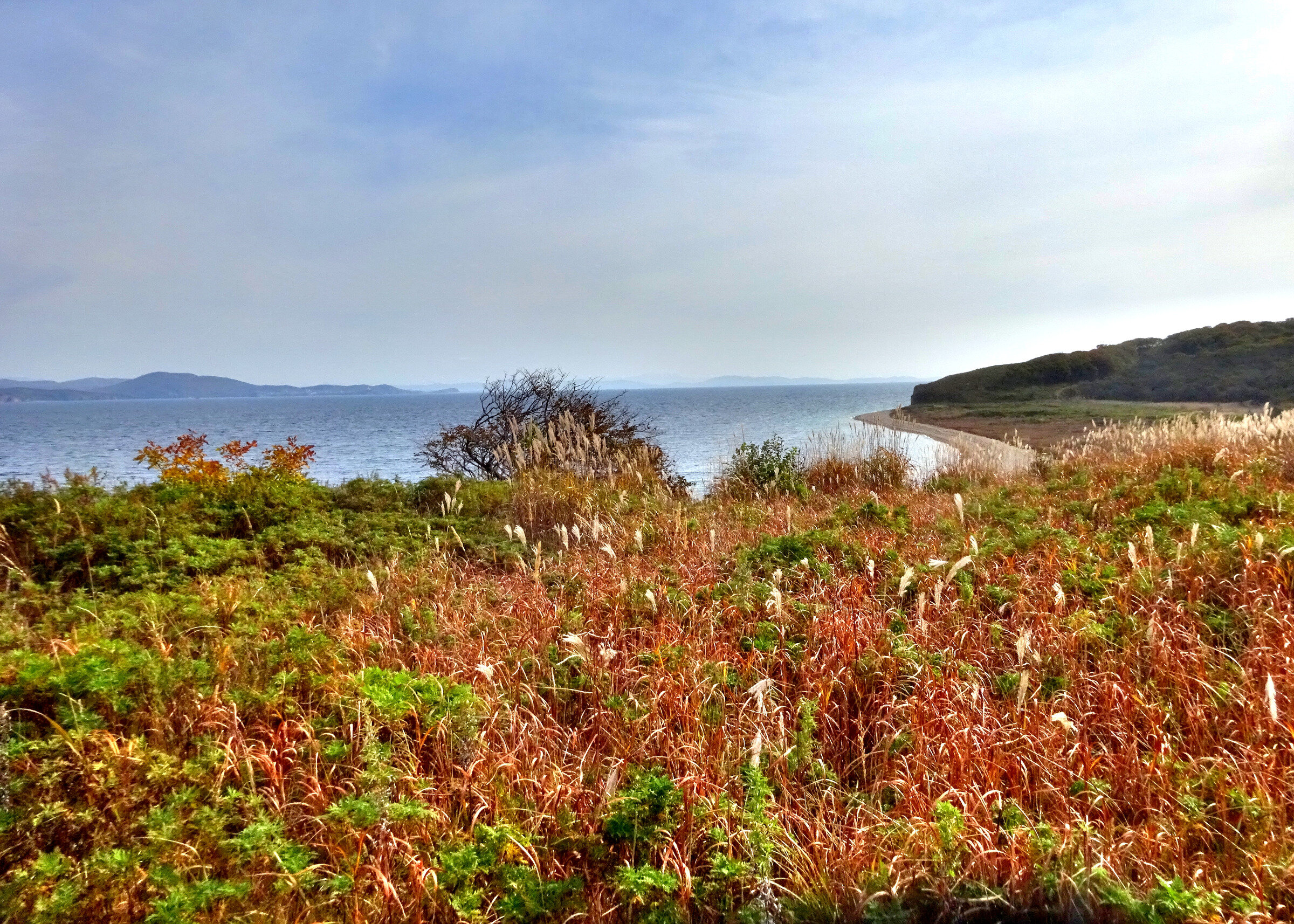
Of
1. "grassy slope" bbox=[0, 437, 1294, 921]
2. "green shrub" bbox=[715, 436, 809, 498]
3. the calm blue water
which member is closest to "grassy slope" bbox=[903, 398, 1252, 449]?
the calm blue water

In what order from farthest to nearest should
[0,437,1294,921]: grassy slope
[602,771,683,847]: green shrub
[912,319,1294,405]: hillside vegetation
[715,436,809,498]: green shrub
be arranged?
[912,319,1294,405]: hillside vegetation → [715,436,809,498]: green shrub → [602,771,683,847]: green shrub → [0,437,1294,921]: grassy slope

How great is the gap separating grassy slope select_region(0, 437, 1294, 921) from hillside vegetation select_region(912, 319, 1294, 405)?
36811mm

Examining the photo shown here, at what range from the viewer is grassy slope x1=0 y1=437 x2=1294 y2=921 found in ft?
7.99

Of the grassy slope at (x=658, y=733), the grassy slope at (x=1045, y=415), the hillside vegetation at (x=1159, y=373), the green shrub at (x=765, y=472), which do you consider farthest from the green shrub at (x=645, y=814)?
the hillside vegetation at (x=1159, y=373)

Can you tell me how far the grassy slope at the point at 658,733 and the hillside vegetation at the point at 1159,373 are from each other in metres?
36.8

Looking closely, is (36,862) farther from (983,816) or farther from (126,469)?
(126,469)

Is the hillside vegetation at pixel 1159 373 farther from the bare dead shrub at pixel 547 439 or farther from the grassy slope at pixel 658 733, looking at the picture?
the grassy slope at pixel 658 733

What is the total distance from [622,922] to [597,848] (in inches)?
11.9

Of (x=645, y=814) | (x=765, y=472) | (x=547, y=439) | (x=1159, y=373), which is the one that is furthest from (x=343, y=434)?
(x=645, y=814)

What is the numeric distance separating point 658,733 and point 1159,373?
5378 centimetres

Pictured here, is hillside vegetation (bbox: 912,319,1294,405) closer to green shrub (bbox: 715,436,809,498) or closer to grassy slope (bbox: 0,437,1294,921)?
green shrub (bbox: 715,436,809,498)

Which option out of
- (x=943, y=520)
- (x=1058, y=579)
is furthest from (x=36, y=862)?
(x=943, y=520)

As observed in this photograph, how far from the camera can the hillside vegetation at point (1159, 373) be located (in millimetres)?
38219

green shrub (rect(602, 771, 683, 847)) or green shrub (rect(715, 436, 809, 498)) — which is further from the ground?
green shrub (rect(715, 436, 809, 498))
